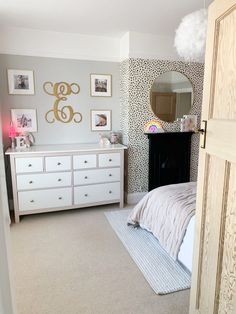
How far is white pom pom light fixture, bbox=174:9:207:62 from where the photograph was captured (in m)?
2.11

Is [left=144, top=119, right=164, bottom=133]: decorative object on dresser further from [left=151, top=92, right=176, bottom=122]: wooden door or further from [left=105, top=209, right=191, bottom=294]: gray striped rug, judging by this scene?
[left=105, top=209, right=191, bottom=294]: gray striped rug

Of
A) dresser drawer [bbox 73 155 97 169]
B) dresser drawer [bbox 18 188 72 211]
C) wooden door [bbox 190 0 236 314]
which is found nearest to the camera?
wooden door [bbox 190 0 236 314]

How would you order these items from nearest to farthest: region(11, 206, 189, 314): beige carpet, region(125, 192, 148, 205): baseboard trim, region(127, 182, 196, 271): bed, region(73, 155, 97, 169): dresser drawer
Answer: region(11, 206, 189, 314): beige carpet
region(127, 182, 196, 271): bed
region(73, 155, 97, 169): dresser drawer
region(125, 192, 148, 205): baseboard trim

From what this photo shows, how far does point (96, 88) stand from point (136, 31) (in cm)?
98

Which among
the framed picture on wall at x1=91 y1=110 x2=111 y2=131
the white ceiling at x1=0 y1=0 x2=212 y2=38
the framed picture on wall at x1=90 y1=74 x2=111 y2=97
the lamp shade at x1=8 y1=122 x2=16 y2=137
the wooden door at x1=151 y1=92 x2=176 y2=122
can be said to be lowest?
the lamp shade at x1=8 y1=122 x2=16 y2=137

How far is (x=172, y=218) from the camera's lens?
7.58 ft

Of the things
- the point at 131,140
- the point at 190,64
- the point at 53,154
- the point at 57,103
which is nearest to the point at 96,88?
the point at 57,103

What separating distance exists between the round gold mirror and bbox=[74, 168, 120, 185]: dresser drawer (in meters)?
1.14

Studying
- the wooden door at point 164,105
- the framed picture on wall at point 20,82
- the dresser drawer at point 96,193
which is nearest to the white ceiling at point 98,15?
the framed picture on wall at point 20,82

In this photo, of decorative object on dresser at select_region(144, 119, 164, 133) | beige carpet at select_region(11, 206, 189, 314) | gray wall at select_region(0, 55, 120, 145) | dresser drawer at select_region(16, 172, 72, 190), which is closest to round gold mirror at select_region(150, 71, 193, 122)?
decorative object on dresser at select_region(144, 119, 164, 133)

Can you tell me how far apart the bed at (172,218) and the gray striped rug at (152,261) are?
0.31 ft

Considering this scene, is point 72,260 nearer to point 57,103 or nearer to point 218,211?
point 218,211

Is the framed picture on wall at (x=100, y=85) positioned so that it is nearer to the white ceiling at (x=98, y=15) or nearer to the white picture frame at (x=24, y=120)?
the white ceiling at (x=98, y=15)

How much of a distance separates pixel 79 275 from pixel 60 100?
2.42 metres
